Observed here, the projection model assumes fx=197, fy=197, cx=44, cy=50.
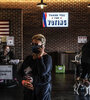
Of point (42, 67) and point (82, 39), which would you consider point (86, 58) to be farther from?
point (82, 39)

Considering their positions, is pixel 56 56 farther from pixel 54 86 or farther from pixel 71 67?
pixel 54 86

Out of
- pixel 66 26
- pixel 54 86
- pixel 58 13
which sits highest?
pixel 58 13

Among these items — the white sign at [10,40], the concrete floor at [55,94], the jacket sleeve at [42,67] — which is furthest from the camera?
the white sign at [10,40]

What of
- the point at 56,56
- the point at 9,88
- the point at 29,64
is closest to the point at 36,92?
the point at 29,64

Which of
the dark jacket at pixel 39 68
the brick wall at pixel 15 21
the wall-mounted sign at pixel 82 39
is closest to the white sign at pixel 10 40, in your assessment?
the brick wall at pixel 15 21

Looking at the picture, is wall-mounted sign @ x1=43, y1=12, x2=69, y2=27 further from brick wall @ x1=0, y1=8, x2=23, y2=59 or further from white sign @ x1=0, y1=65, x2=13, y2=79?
white sign @ x1=0, y1=65, x2=13, y2=79

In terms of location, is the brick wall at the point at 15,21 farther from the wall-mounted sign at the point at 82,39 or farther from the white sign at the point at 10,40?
the wall-mounted sign at the point at 82,39

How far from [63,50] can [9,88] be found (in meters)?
5.24

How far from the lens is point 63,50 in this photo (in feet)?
36.6

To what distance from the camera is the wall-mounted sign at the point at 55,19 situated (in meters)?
10.9

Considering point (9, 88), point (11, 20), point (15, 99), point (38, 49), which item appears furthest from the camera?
point (11, 20)

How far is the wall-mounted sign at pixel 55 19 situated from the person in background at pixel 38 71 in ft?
28.3

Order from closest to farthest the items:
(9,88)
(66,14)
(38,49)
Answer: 1. (38,49)
2. (9,88)
3. (66,14)

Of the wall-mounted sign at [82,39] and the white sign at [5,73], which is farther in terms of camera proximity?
the wall-mounted sign at [82,39]
